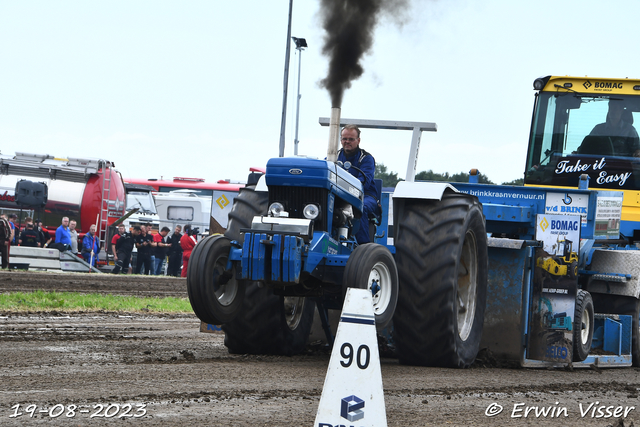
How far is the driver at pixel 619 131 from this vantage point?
9.84 m

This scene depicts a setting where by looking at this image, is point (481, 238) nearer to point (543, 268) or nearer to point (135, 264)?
point (543, 268)

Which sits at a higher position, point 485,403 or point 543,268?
point 543,268

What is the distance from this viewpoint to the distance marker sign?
370cm

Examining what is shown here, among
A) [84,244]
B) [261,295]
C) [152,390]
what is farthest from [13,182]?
[152,390]

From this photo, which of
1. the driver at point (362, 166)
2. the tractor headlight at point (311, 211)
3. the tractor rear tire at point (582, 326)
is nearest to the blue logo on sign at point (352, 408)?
the tractor headlight at point (311, 211)

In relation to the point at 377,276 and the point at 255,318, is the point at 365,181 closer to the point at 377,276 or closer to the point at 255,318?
the point at 377,276

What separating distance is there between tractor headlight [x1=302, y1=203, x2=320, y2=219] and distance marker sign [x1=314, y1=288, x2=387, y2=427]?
2322mm

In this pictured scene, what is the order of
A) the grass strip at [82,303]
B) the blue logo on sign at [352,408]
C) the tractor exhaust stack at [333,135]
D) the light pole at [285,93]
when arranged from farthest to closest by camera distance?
the light pole at [285,93] < the grass strip at [82,303] < the tractor exhaust stack at [333,135] < the blue logo on sign at [352,408]

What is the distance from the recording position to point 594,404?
557cm

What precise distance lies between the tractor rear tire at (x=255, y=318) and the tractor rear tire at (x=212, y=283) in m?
0.39

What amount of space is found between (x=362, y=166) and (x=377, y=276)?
53.2 inches

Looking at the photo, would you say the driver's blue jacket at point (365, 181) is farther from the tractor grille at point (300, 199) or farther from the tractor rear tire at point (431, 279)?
the tractor grille at point (300, 199)

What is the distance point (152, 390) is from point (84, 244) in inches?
707

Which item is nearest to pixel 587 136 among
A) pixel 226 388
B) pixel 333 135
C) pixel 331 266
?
pixel 333 135
